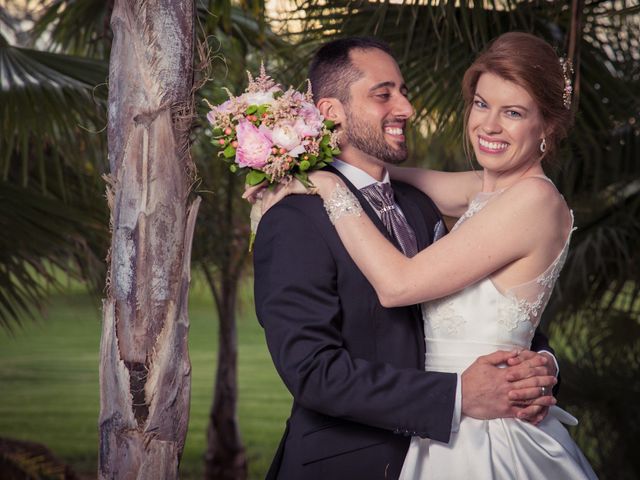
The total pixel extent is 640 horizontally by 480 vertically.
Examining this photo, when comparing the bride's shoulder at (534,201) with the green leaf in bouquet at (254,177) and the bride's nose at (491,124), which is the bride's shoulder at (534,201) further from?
the green leaf in bouquet at (254,177)

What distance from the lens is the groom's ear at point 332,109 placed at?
2926mm

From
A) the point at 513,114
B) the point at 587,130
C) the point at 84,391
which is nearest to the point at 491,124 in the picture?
the point at 513,114

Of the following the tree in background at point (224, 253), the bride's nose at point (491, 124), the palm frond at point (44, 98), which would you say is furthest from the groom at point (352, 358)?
the tree in background at point (224, 253)

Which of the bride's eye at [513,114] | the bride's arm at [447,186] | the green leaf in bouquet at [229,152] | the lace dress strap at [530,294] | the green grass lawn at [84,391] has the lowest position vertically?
the green grass lawn at [84,391]

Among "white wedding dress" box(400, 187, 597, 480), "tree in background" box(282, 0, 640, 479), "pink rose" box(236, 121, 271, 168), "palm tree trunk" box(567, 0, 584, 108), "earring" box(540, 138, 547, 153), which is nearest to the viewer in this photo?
"pink rose" box(236, 121, 271, 168)

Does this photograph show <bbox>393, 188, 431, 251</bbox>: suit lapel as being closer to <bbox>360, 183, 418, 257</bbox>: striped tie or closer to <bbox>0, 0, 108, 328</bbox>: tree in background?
<bbox>360, 183, 418, 257</bbox>: striped tie

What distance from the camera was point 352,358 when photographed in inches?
99.7

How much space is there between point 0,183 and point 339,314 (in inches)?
81.9

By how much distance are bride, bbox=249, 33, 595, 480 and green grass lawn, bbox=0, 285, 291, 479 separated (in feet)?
18.5

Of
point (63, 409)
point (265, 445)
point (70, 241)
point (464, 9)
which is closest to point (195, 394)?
point (63, 409)

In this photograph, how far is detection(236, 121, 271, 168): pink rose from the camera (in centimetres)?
250

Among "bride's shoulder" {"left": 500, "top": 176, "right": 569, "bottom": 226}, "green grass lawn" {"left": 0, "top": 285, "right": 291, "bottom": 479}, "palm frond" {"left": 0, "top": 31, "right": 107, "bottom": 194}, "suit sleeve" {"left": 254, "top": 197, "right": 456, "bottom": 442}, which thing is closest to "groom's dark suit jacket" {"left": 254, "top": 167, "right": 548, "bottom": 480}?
"suit sleeve" {"left": 254, "top": 197, "right": 456, "bottom": 442}

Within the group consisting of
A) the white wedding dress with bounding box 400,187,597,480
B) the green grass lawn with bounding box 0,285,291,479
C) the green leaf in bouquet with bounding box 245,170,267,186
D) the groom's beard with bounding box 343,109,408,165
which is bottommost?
the green grass lawn with bounding box 0,285,291,479

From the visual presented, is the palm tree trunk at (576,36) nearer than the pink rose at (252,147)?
No
